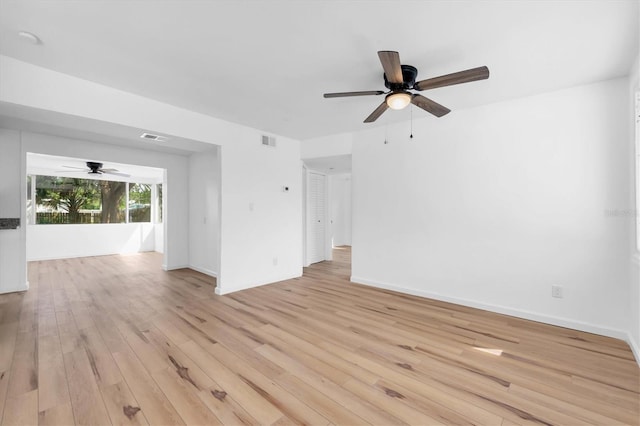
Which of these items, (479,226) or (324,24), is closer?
(324,24)

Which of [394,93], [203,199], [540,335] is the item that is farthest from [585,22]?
[203,199]

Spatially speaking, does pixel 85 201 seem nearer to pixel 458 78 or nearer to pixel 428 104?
pixel 428 104

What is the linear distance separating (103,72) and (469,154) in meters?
4.20

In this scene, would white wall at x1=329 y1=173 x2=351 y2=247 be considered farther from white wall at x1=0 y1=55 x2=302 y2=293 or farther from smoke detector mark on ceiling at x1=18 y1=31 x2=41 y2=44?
smoke detector mark on ceiling at x1=18 y1=31 x2=41 y2=44

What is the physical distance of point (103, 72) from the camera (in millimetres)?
2611

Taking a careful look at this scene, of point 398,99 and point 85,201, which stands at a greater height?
point 398,99

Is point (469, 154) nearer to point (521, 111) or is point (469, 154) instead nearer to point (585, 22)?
point (521, 111)

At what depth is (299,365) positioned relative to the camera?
217cm

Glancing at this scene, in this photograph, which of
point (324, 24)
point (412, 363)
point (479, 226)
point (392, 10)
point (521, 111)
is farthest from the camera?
point (479, 226)

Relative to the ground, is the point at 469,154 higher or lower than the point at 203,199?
higher

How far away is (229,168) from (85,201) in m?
6.43

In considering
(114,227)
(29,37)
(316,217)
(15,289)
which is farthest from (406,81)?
(114,227)

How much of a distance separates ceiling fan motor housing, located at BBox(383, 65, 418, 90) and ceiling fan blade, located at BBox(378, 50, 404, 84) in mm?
112

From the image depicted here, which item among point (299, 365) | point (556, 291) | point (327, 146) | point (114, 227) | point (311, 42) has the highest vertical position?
point (311, 42)
